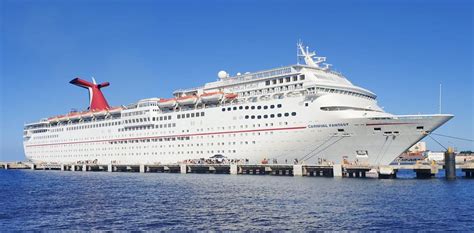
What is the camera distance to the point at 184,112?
6256 centimetres

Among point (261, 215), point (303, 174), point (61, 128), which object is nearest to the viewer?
point (261, 215)

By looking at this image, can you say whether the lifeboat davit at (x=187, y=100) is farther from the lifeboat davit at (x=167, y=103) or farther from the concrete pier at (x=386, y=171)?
the concrete pier at (x=386, y=171)

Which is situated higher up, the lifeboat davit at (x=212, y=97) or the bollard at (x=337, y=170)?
the lifeboat davit at (x=212, y=97)

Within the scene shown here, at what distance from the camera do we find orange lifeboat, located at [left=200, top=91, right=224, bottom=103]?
58.6 m

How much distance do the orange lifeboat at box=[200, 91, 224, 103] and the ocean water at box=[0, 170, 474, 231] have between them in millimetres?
19579

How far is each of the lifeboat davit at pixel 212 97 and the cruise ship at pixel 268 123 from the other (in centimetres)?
12

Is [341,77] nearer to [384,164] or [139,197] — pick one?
Answer: [384,164]

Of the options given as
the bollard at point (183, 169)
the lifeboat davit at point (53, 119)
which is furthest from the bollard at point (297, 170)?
the lifeboat davit at point (53, 119)

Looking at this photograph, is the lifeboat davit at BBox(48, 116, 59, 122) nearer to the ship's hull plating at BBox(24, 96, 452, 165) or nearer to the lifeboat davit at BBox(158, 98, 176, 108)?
the ship's hull plating at BBox(24, 96, 452, 165)

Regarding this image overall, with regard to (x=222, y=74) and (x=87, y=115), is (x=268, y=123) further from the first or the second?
(x=87, y=115)

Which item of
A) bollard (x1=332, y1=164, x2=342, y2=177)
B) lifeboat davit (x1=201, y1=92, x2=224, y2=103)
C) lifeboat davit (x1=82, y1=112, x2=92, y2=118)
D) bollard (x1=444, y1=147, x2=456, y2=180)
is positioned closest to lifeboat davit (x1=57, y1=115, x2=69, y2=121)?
lifeboat davit (x1=82, y1=112, x2=92, y2=118)

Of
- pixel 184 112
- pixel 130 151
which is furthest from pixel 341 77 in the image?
pixel 130 151

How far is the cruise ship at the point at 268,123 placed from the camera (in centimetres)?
4622

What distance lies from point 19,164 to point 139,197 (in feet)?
267
